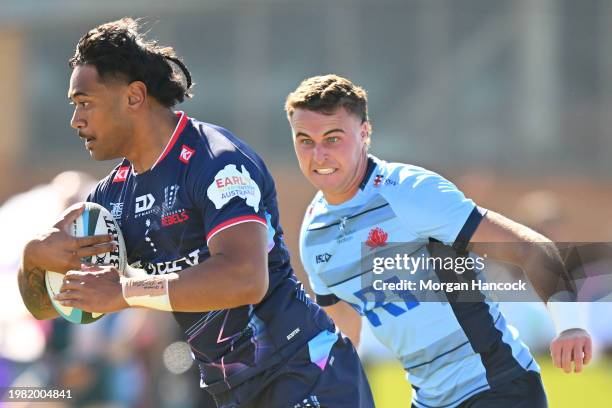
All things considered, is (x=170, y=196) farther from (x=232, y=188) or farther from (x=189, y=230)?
(x=232, y=188)

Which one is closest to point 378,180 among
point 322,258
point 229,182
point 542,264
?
point 322,258

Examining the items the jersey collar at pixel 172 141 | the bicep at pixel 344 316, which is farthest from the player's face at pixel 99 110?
the bicep at pixel 344 316

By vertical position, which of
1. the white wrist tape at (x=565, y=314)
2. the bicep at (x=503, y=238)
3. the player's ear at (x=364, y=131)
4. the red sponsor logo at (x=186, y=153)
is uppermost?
the player's ear at (x=364, y=131)

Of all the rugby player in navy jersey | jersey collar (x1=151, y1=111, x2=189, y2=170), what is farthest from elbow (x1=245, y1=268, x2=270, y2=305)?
jersey collar (x1=151, y1=111, x2=189, y2=170)

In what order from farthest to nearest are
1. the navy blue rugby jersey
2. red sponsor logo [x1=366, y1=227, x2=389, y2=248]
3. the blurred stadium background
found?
the blurred stadium background < red sponsor logo [x1=366, y1=227, x2=389, y2=248] < the navy blue rugby jersey

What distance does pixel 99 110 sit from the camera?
4.52m

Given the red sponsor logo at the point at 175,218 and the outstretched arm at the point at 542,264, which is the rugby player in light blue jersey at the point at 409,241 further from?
the red sponsor logo at the point at 175,218

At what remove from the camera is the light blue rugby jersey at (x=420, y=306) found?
504 centimetres

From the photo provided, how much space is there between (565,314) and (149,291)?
1.86 m

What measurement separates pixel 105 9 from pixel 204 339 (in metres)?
19.1

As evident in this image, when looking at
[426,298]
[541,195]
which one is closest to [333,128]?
[426,298]

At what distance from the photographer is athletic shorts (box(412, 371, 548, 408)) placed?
16.6 ft

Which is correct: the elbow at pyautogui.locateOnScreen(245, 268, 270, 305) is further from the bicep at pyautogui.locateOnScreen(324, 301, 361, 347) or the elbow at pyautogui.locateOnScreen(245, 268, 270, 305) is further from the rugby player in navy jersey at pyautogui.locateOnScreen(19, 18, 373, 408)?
the bicep at pyautogui.locateOnScreen(324, 301, 361, 347)

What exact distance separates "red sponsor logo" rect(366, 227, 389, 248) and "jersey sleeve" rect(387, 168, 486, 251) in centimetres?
15
